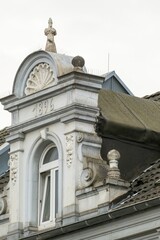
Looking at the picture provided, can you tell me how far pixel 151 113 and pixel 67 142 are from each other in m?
3.62

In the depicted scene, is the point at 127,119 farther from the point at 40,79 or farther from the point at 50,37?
the point at 50,37

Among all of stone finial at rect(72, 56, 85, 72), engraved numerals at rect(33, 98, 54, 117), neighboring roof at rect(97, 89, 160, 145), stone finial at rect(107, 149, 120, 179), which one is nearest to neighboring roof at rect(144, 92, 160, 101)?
neighboring roof at rect(97, 89, 160, 145)

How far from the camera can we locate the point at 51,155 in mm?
43750

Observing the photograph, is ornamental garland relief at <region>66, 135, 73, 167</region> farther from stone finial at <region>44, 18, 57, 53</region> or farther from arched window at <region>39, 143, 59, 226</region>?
stone finial at <region>44, 18, 57, 53</region>

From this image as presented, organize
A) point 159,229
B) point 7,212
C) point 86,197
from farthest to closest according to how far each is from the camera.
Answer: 1. point 7,212
2. point 86,197
3. point 159,229

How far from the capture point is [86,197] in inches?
1645

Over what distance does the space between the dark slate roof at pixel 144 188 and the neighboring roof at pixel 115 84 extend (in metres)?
5.82

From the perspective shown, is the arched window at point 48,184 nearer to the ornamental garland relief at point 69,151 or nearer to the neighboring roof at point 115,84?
the ornamental garland relief at point 69,151

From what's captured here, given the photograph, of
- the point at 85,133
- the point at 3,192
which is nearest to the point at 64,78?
the point at 85,133

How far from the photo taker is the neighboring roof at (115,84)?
4812cm

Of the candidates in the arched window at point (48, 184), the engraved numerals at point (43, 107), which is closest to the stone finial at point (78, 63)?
the engraved numerals at point (43, 107)

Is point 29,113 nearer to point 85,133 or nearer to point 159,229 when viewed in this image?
point 85,133

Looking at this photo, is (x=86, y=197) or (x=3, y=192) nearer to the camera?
(x=86, y=197)

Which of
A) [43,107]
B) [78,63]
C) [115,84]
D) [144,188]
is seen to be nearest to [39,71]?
[43,107]
